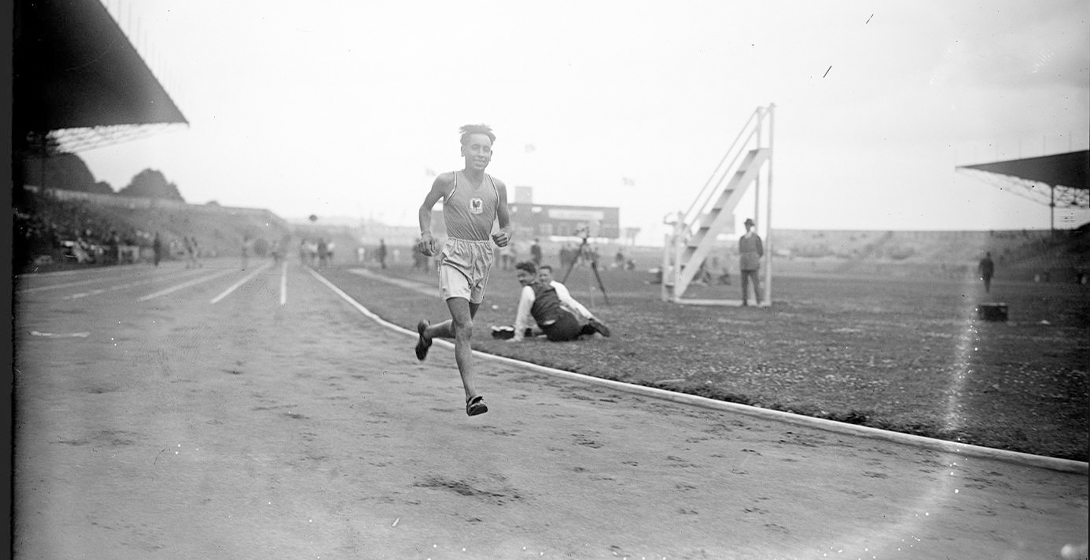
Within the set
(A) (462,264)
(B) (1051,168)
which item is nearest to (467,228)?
(A) (462,264)

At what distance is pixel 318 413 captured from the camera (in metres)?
4.47

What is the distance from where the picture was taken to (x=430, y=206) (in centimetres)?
421

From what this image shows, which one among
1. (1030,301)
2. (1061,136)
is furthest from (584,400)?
(1030,301)

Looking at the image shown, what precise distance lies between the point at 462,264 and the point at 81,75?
2711 millimetres

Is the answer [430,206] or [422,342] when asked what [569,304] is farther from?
[430,206]

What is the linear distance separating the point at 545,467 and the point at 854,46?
3383 millimetres

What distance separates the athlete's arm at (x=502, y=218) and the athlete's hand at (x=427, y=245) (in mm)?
343

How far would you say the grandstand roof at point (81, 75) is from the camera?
3.49 metres

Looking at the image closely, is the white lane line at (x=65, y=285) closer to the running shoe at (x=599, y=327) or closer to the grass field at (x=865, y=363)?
the grass field at (x=865, y=363)

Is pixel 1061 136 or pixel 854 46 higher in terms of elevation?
pixel 854 46

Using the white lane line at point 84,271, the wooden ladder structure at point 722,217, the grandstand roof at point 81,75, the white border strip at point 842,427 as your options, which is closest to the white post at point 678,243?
the wooden ladder structure at point 722,217

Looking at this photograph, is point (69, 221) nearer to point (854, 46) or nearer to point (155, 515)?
point (155, 515)

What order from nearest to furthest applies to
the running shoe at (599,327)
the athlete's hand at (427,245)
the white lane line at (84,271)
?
the athlete's hand at (427,245)
the running shoe at (599,327)
the white lane line at (84,271)

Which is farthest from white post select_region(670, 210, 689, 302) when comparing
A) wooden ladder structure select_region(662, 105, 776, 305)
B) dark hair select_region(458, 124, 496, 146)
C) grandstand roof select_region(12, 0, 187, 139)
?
grandstand roof select_region(12, 0, 187, 139)
